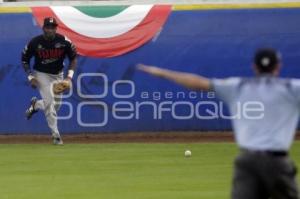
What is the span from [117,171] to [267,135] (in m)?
6.47

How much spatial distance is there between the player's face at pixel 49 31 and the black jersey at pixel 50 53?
0.08 metres

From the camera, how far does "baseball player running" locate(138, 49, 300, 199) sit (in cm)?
741

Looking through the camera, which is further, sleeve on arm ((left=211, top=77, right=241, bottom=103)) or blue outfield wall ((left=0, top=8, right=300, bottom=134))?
blue outfield wall ((left=0, top=8, right=300, bottom=134))

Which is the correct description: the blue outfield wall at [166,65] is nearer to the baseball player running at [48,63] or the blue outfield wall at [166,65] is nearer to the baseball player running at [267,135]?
the baseball player running at [48,63]

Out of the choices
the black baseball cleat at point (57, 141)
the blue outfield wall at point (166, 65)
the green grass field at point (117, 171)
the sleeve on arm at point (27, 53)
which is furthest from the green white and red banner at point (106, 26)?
the green grass field at point (117, 171)

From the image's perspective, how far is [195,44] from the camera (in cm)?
1958

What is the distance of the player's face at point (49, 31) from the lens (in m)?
17.2

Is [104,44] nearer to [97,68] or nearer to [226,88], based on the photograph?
[97,68]

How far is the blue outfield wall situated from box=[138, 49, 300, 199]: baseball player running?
11862mm

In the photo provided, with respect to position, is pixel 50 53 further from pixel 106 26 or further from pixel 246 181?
pixel 246 181

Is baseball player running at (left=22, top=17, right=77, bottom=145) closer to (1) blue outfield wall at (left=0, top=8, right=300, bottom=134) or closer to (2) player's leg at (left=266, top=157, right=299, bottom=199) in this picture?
(1) blue outfield wall at (left=0, top=8, right=300, bottom=134)

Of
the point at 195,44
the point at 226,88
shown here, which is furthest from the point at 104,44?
the point at 226,88

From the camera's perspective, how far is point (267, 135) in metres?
7.42

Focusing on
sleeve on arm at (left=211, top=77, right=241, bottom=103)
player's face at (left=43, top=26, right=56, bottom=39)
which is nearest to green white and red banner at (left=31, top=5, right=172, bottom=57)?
player's face at (left=43, top=26, right=56, bottom=39)
